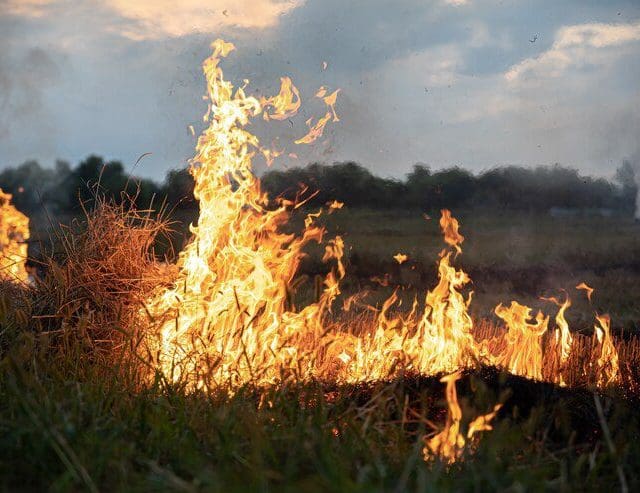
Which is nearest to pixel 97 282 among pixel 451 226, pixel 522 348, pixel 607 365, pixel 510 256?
pixel 451 226

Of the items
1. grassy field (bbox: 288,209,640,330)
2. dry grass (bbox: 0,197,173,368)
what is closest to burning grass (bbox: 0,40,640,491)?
dry grass (bbox: 0,197,173,368)

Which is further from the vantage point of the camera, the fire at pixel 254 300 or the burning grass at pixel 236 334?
the fire at pixel 254 300

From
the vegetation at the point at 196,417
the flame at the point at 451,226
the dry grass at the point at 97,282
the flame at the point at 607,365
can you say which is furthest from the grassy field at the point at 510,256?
the dry grass at the point at 97,282

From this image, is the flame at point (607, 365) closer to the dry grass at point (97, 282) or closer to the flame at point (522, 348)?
the flame at point (522, 348)

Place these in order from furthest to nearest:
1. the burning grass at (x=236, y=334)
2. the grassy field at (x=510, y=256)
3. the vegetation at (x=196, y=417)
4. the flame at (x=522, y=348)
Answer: the grassy field at (x=510, y=256) < the flame at (x=522, y=348) < the burning grass at (x=236, y=334) < the vegetation at (x=196, y=417)

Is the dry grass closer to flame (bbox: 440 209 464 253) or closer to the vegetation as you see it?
the vegetation

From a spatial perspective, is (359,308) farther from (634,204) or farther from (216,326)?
(634,204)

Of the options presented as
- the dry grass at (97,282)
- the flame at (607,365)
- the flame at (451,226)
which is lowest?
the flame at (607,365)

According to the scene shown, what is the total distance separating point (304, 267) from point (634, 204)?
8404 mm

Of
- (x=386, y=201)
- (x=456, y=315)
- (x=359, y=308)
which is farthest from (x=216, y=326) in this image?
(x=386, y=201)

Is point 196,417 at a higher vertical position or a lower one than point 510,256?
lower

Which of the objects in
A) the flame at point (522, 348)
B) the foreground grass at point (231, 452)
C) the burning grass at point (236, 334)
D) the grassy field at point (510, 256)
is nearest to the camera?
the foreground grass at point (231, 452)

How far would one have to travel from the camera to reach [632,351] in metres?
8.72

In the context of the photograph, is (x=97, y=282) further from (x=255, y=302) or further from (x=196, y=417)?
(x=196, y=417)
